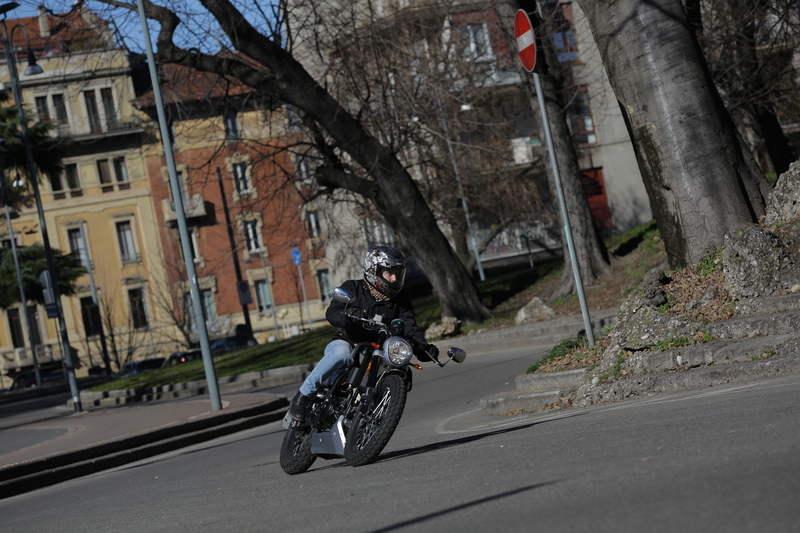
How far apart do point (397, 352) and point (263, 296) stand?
175ft

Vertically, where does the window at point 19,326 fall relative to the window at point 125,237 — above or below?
below

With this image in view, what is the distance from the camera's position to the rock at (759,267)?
9555 millimetres

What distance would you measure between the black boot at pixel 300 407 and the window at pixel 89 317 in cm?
5430

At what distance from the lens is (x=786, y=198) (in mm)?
10758

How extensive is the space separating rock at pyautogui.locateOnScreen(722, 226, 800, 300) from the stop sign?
323 centimetres

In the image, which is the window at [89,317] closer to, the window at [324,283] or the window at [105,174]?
the window at [105,174]

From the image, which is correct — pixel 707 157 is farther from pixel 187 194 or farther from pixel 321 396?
pixel 187 194

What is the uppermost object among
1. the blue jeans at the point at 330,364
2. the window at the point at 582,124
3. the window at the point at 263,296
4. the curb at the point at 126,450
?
the window at the point at 582,124

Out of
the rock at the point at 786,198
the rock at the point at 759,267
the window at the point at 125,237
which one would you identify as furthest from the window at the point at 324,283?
the rock at the point at 759,267

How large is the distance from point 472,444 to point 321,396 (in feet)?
4.28

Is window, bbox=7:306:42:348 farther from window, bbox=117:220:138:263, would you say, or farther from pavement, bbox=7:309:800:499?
pavement, bbox=7:309:800:499

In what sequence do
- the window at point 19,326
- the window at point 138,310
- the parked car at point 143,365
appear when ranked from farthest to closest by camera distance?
the window at point 19,326, the window at point 138,310, the parked car at point 143,365

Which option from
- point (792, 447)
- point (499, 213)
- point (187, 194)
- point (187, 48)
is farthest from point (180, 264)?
point (792, 447)

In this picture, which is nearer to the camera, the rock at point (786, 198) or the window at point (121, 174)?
the rock at point (786, 198)
